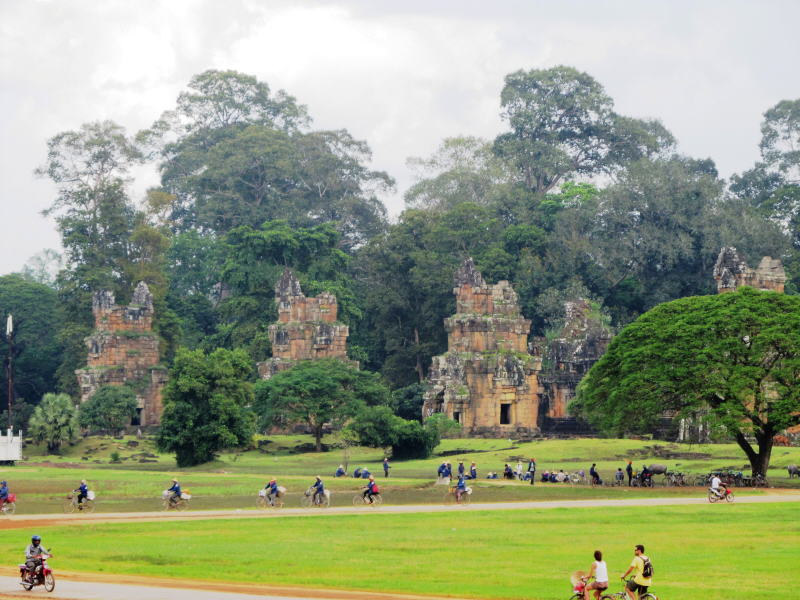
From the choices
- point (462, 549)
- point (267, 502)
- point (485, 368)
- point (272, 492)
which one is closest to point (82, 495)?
Answer: point (267, 502)

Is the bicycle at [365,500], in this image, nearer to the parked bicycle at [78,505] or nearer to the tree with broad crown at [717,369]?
the parked bicycle at [78,505]

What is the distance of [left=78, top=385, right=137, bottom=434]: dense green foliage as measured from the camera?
82.7m

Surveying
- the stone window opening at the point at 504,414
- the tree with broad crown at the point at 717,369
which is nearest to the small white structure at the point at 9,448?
the stone window opening at the point at 504,414

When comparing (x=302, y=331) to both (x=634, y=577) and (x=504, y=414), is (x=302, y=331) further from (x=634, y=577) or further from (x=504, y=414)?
(x=634, y=577)

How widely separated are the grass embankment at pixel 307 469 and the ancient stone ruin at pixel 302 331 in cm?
729

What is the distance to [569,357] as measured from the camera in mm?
79625

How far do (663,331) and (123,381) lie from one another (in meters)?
46.7

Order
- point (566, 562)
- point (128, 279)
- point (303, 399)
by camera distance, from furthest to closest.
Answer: point (128, 279) → point (303, 399) → point (566, 562)

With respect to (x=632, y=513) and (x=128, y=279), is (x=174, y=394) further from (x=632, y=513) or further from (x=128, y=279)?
(x=128, y=279)

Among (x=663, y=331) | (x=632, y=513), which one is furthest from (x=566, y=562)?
(x=663, y=331)

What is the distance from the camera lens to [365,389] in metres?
74.4

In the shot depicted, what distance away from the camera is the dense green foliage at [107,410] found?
82688mm

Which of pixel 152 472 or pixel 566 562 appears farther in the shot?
pixel 152 472

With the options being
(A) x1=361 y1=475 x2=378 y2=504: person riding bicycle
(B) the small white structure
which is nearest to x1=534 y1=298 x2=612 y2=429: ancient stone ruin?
(B) the small white structure
